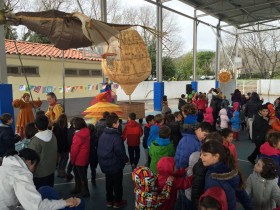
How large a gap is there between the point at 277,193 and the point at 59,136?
306 centimetres

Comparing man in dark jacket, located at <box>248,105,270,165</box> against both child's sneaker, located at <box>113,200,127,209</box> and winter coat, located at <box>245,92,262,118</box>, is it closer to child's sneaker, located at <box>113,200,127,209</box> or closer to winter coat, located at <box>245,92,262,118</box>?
winter coat, located at <box>245,92,262,118</box>

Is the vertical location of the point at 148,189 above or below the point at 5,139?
below

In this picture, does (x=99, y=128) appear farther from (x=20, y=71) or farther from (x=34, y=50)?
(x=34, y=50)

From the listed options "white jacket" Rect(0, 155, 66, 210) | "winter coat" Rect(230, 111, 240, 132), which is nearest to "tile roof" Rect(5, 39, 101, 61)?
"winter coat" Rect(230, 111, 240, 132)

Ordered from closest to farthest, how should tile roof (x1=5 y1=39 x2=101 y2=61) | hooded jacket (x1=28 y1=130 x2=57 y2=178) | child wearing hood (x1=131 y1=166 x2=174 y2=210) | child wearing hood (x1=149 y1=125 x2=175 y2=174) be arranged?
Answer: 1. child wearing hood (x1=131 y1=166 x2=174 y2=210)
2. hooded jacket (x1=28 y1=130 x2=57 y2=178)
3. child wearing hood (x1=149 y1=125 x2=175 y2=174)
4. tile roof (x1=5 y1=39 x2=101 y2=61)

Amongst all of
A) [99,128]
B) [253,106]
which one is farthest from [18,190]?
[253,106]

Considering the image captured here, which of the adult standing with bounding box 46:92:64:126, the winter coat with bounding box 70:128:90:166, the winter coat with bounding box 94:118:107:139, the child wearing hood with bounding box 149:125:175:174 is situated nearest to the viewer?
the child wearing hood with bounding box 149:125:175:174

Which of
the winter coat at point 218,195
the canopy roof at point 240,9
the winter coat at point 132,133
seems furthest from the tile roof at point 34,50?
the winter coat at point 218,195

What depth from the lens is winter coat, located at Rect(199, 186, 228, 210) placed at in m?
1.86

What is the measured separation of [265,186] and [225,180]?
709 mm

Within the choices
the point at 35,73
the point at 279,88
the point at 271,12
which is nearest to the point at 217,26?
the point at 271,12

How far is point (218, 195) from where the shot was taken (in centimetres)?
189

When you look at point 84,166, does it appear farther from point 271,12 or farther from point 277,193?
point 271,12

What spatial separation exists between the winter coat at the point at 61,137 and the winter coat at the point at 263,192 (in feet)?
9.03
